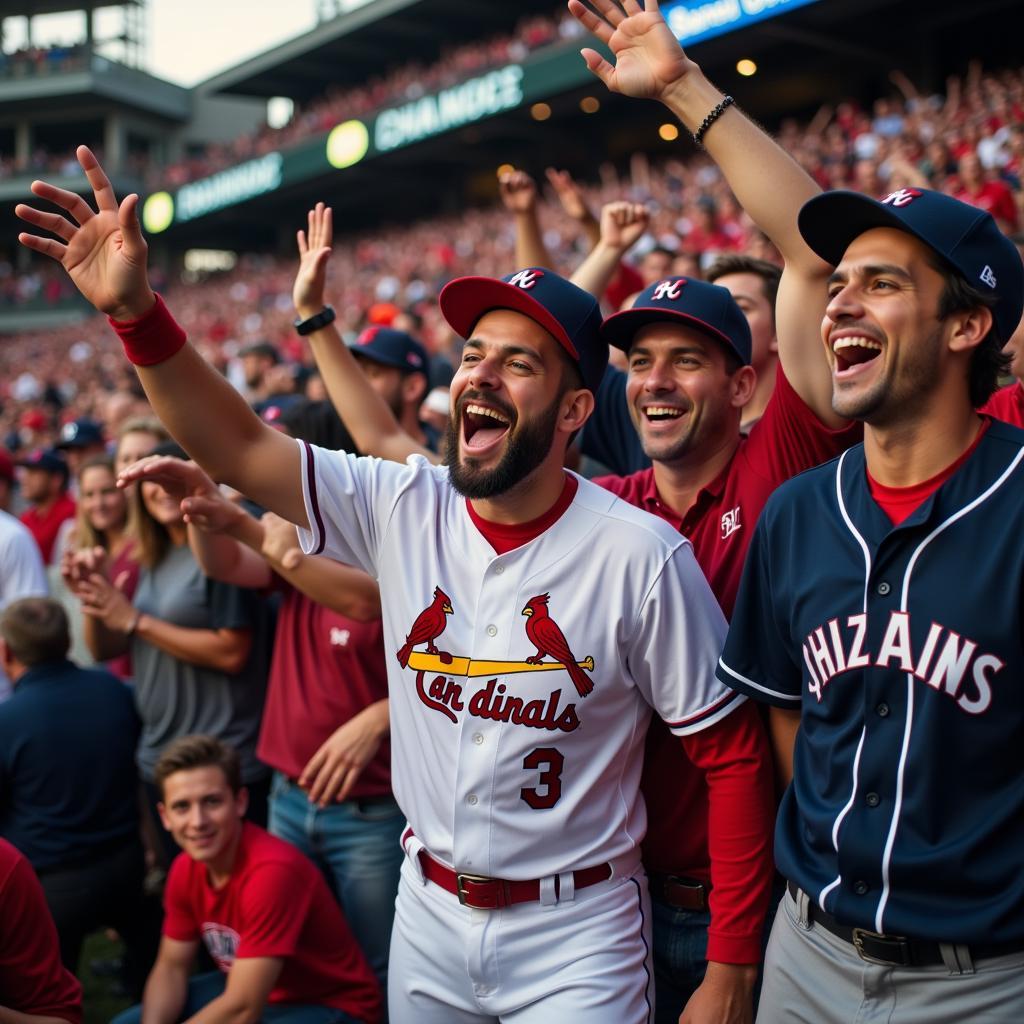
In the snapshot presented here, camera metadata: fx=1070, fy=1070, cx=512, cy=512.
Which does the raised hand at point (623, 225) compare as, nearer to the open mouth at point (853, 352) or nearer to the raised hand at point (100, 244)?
the open mouth at point (853, 352)

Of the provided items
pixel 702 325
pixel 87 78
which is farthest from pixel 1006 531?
pixel 87 78

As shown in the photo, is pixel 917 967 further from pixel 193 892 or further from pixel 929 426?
pixel 193 892

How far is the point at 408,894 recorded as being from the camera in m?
2.35

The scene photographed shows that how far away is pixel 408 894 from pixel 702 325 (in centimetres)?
144

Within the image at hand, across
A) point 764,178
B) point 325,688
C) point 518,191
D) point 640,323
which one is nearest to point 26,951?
point 325,688

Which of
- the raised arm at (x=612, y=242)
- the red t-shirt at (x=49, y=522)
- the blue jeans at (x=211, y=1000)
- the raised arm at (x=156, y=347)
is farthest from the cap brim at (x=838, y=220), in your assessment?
the red t-shirt at (x=49, y=522)

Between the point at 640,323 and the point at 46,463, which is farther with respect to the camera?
the point at 46,463

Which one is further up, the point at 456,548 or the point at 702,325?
the point at 702,325

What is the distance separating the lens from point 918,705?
68.1 inches

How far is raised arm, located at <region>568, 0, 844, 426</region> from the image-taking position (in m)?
2.18

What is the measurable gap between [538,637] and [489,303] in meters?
0.74

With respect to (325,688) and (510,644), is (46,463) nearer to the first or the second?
(325,688)

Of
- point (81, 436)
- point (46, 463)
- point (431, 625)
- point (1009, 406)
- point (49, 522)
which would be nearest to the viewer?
point (431, 625)

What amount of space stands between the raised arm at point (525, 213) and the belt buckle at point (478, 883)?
2.44m
